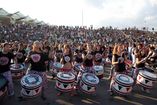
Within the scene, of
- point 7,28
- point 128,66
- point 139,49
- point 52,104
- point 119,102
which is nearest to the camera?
point 52,104

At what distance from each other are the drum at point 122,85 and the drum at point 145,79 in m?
1.36

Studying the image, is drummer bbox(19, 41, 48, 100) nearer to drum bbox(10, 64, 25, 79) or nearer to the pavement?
the pavement

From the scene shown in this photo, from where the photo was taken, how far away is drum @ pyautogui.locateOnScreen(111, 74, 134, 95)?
11180 millimetres

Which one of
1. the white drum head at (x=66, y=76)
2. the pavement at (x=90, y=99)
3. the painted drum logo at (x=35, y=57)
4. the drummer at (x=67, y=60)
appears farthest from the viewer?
the drummer at (x=67, y=60)

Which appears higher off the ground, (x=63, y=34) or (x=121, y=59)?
(x=121, y=59)

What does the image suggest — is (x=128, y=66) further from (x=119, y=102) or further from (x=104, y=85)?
(x=119, y=102)

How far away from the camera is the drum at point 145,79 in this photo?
12.5m

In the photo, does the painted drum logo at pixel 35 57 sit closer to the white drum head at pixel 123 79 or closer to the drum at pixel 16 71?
the white drum head at pixel 123 79

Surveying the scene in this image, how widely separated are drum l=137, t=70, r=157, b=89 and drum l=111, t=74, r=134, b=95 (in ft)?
4.48

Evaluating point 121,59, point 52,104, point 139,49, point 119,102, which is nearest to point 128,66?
point 139,49

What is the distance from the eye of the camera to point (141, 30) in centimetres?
4594

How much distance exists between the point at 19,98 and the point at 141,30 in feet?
123

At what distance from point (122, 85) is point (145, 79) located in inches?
72.7

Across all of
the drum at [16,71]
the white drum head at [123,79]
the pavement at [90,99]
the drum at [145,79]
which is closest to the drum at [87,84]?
the pavement at [90,99]
